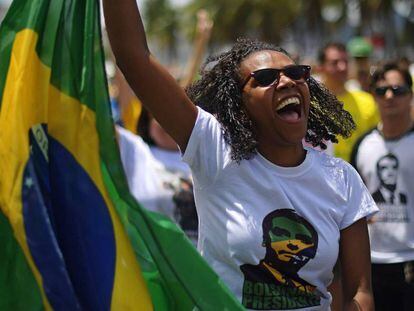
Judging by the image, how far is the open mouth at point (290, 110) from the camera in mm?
3291

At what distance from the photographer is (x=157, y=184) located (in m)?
6.15

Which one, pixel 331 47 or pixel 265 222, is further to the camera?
pixel 331 47

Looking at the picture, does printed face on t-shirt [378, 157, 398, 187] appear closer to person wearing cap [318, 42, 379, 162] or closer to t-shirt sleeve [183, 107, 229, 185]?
person wearing cap [318, 42, 379, 162]

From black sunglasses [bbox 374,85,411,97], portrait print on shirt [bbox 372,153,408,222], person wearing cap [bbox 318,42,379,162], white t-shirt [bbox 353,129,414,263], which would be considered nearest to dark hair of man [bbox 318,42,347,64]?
person wearing cap [bbox 318,42,379,162]

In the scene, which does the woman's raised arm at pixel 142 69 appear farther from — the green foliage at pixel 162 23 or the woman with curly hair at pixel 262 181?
the green foliage at pixel 162 23

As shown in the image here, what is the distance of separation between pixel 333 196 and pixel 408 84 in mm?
3005

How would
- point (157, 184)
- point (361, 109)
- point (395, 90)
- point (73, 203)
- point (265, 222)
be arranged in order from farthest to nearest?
point (361, 109) → point (157, 184) → point (395, 90) → point (265, 222) → point (73, 203)

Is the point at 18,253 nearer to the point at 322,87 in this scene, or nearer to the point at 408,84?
the point at 322,87

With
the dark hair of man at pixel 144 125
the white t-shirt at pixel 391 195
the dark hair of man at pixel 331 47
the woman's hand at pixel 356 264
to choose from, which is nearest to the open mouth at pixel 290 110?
the woman's hand at pixel 356 264

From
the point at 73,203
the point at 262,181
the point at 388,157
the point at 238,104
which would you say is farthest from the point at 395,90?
the point at 73,203

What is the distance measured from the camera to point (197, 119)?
128 inches

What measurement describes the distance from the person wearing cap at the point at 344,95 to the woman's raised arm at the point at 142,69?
3.69 m

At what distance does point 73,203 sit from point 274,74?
80cm

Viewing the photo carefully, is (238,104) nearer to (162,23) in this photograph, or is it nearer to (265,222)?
(265,222)
